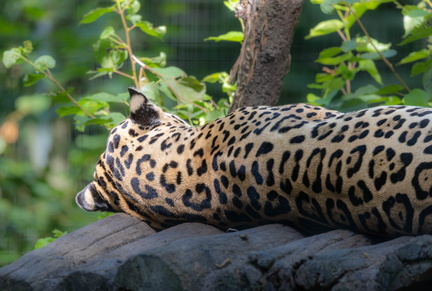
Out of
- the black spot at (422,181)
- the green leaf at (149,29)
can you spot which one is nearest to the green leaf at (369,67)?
the green leaf at (149,29)

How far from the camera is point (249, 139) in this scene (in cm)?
199

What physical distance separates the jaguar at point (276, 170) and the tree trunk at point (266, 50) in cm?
45

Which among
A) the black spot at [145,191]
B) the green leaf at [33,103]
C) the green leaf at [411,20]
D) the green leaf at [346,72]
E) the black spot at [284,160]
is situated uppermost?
the green leaf at [411,20]

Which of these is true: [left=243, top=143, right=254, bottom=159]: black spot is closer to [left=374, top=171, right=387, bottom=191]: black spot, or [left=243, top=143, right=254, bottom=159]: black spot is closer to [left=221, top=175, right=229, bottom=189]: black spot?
[left=221, top=175, right=229, bottom=189]: black spot

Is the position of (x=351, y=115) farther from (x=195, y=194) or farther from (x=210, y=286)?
(x=210, y=286)

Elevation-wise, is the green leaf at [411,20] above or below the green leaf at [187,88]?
above

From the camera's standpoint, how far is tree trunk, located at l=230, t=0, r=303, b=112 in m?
2.71

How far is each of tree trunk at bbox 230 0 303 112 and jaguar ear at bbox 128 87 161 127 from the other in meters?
0.49

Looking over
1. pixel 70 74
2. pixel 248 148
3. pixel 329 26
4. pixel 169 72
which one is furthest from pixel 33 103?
pixel 248 148

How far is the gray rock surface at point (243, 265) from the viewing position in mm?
1301

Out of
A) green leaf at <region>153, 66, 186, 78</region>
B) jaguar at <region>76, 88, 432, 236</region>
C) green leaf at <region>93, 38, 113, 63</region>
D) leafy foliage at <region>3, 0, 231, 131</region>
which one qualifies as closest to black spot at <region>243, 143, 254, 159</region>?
jaguar at <region>76, 88, 432, 236</region>

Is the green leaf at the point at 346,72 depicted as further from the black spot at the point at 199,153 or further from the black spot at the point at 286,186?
the black spot at the point at 286,186

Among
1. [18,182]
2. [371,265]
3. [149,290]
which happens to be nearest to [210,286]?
[149,290]

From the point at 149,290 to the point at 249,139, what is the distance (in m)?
0.64
